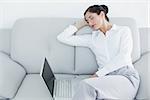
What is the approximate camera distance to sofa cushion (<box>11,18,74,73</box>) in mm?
2205

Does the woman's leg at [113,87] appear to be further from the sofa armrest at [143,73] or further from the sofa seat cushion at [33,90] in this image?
the sofa seat cushion at [33,90]

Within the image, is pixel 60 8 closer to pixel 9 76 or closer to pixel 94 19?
pixel 94 19

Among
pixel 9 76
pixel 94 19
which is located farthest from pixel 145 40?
pixel 9 76

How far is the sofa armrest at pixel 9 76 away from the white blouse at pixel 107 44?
0.37 m

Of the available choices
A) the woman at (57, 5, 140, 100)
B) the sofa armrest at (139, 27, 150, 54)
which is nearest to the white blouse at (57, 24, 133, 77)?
the woman at (57, 5, 140, 100)

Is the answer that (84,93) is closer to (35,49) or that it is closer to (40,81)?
(40,81)

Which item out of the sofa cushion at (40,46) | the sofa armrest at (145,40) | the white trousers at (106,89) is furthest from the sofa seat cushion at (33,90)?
the sofa armrest at (145,40)

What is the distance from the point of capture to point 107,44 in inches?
81.0

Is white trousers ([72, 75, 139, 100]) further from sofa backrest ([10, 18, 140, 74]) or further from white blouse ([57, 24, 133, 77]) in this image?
sofa backrest ([10, 18, 140, 74])

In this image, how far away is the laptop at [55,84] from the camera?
1872 millimetres

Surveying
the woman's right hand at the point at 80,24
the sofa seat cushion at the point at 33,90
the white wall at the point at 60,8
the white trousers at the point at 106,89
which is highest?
the white wall at the point at 60,8

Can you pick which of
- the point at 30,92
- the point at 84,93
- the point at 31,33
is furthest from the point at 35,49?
the point at 84,93

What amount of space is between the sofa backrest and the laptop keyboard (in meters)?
0.15

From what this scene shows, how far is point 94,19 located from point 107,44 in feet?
0.63
